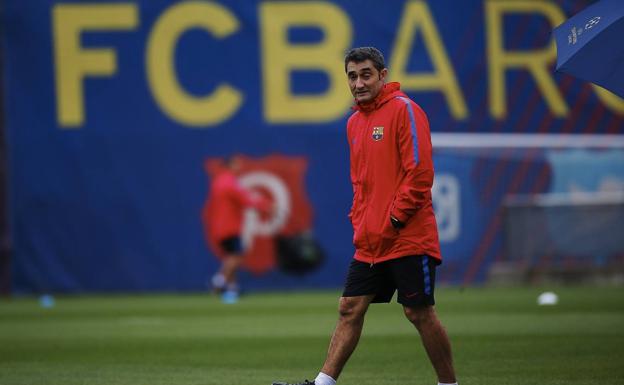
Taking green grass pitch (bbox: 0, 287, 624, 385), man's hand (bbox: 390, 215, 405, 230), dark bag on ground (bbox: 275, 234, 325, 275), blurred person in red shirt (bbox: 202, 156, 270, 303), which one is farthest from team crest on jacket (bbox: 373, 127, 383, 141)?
dark bag on ground (bbox: 275, 234, 325, 275)

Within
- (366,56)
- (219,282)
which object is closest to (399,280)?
(366,56)

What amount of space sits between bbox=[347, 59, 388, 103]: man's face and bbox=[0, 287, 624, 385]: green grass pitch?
8.51ft

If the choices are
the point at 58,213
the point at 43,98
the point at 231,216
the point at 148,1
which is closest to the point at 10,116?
the point at 43,98

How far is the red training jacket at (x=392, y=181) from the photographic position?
754 centimetres

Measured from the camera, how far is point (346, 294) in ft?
25.8

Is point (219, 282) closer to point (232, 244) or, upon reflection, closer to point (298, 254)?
point (232, 244)

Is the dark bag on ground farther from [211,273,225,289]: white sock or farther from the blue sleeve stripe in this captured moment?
the blue sleeve stripe

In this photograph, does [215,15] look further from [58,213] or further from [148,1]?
[58,213]

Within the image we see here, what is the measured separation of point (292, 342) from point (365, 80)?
18.1ft

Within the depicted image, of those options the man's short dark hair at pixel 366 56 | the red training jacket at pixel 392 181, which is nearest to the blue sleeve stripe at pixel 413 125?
the red training jacket at pixel 392 181

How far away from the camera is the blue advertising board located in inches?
952

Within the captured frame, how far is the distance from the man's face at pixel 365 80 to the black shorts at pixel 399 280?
44.0 inches

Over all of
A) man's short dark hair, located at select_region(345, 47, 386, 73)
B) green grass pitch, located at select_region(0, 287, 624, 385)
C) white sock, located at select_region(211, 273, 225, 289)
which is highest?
man's short dark hair, located at select_region(345, 47, 386, 73)

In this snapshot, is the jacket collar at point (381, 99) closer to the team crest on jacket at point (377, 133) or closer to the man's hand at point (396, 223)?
the team crest on jacket at point (377, 133)
